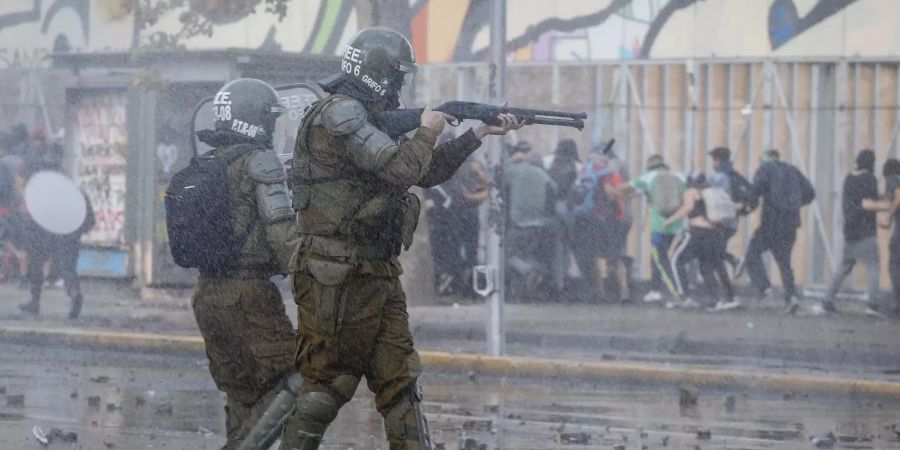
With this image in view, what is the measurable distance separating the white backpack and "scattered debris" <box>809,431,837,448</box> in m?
8.64

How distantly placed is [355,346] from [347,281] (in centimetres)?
21

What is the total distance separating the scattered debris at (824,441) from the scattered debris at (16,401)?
172 inches

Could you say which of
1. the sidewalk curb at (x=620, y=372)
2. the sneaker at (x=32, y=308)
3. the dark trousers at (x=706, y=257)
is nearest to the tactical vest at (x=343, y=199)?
the sidewalk curb at (x=620, y=372)

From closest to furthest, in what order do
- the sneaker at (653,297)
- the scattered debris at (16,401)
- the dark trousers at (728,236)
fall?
the scattered debris at (16,401), the dark trousers at (728,236), the sneaker at (653,297)

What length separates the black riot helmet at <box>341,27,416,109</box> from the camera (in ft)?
19.0

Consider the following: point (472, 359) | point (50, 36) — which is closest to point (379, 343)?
point (472, 359)

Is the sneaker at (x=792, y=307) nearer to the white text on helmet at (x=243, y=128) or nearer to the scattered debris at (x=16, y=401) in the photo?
the scattered debris at (x=16, y=401)

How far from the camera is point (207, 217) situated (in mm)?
6113

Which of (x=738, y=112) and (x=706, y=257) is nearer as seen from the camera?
(x=706, y=257)

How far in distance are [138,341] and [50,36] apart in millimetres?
10993

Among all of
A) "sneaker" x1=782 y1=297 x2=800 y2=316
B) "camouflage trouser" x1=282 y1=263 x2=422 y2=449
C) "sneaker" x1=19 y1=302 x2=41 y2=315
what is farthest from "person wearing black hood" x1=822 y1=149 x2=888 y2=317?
"camouflage trouser" x1=282 y1=263 x2=422 y2=449

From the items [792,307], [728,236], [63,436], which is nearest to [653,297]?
[728,236]

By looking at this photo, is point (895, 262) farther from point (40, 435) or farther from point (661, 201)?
point (40, 435)

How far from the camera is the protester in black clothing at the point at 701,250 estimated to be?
1730 cm
